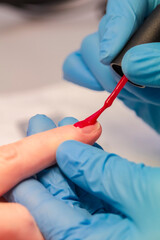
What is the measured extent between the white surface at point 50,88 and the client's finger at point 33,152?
0.35 meters

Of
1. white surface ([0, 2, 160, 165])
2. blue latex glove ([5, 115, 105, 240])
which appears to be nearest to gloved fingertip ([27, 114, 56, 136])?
blue latex glove ([5, 115, 105, 240])

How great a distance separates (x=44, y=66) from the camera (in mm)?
1637

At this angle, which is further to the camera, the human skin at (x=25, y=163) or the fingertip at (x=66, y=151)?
the fingertip at (x=66, y=151)

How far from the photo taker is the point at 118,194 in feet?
2.44

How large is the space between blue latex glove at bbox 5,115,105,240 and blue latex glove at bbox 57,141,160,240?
0.01 metres

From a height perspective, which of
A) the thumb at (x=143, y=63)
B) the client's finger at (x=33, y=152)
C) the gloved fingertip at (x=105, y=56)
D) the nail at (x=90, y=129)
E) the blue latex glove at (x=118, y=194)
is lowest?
the blue latex glove at (x=118, y=194)

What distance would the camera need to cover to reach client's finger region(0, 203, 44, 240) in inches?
27.9

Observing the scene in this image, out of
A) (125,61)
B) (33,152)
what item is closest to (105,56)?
(125,61)

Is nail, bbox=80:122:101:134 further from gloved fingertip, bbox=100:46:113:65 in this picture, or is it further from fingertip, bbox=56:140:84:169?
gloved fingertip, bbox=100:46:113:65

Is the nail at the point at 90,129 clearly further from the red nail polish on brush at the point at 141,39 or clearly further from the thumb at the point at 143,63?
the thumb at the point at 143,63

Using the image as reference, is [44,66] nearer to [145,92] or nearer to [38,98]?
[38,98]

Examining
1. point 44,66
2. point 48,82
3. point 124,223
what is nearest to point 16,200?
point 124,223

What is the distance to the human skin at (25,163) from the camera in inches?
28.3

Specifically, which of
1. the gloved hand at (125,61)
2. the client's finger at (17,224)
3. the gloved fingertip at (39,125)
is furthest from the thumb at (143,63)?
A: the client's finger at (17,224)
